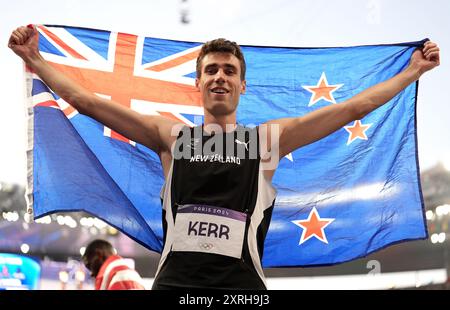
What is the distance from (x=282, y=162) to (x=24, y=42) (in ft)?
5.95

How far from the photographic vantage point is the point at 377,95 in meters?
3.05

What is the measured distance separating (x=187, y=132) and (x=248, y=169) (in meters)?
0.36

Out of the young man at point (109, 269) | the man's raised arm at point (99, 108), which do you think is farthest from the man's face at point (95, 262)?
the man's raised arm at point (99, 108)

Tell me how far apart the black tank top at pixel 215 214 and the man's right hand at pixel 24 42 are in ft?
2.87

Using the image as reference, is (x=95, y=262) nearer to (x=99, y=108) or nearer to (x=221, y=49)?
(x=99, y=108)

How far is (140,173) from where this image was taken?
394 cm

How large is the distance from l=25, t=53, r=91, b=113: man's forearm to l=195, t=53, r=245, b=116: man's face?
0.57 meters

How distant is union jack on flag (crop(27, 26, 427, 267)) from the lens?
3.87 meters

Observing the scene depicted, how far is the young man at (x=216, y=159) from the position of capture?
2.59 m

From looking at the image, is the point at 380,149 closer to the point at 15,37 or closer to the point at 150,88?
the point at 150,88

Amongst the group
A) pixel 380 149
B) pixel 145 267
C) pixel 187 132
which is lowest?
pixel 187 132

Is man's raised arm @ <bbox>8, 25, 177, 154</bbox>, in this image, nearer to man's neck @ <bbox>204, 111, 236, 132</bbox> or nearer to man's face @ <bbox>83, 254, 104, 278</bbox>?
man's neck @ <bbox>204, 111, 236, 132</bbox>

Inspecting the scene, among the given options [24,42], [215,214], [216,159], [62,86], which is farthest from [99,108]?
[215,214]
